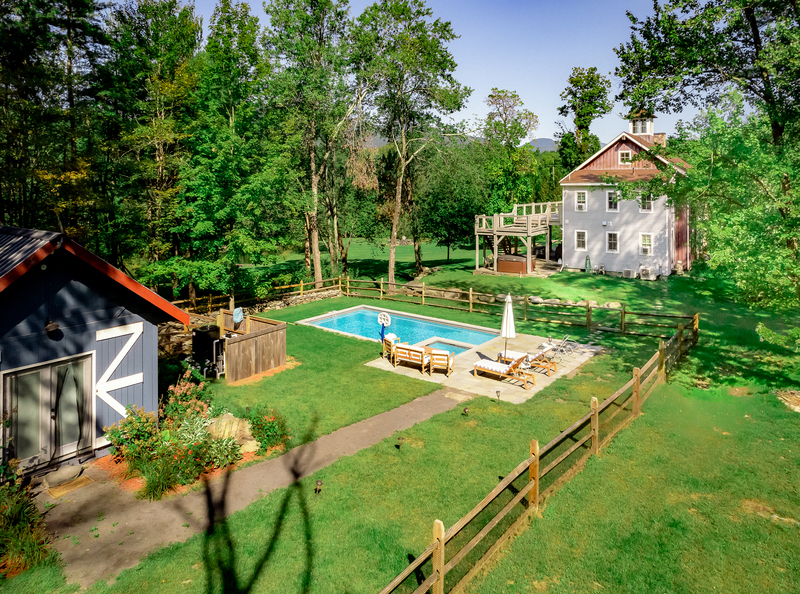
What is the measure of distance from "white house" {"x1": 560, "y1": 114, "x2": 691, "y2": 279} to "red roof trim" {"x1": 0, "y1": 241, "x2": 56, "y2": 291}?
3027 centimetres

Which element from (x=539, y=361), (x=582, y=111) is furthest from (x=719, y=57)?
(x=582, y=111)

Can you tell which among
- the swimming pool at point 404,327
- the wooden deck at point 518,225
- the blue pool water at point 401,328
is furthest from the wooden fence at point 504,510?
the wooden deck at point 518,225

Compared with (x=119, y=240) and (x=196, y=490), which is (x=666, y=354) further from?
(x=119, y=240)

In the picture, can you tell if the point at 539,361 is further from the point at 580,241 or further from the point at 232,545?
the point at 580,241

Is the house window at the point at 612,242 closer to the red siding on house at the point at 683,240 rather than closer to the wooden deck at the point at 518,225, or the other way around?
the red siding on house at the point at 683,240

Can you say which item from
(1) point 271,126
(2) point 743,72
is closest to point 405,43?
(1) point 271,126

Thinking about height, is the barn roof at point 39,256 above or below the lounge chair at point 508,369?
above

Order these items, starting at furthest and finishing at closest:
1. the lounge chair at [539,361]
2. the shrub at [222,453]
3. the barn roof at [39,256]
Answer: the lounge chair at [539,361] < the shrub at [222,453] < the barn roof at [39,256]

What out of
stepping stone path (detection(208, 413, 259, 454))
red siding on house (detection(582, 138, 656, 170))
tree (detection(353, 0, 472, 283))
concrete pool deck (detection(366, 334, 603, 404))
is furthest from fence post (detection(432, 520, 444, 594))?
red siding on house (detection(582, 138, 656, 170))

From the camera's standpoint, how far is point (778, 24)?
1368cm

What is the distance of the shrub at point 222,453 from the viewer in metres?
9.99

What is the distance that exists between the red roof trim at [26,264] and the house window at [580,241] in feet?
108

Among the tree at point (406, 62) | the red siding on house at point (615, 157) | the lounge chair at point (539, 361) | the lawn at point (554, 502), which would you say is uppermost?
the tree at point (406, 62)

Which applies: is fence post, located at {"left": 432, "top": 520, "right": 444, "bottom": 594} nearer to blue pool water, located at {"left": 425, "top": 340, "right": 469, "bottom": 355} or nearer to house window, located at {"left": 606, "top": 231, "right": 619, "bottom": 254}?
blue pool water, located at {"left": 425, "top": 340, "right": 469, "bottom": 355}
